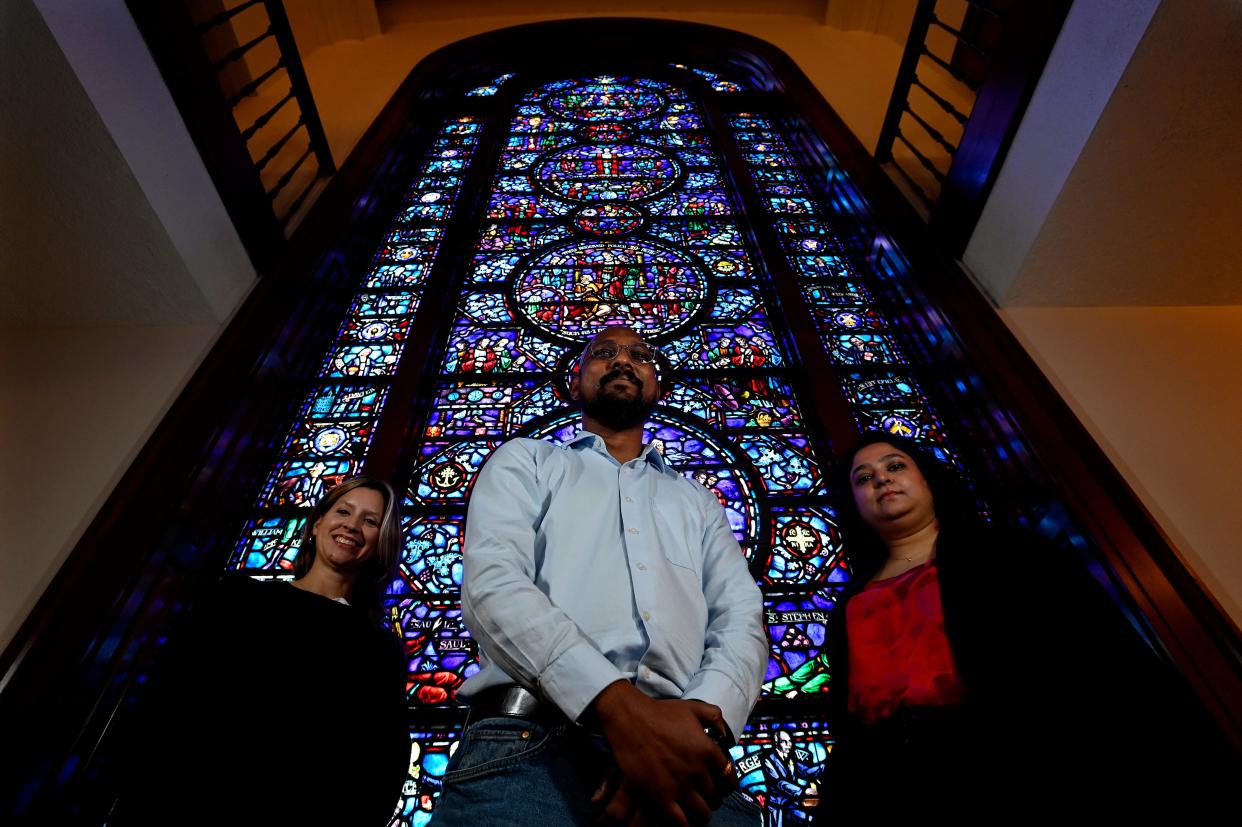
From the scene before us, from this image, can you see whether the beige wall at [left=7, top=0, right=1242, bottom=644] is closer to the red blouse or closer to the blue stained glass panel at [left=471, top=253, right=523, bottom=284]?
the red blouse

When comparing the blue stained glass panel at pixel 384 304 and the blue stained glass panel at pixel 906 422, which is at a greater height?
the blue stained glass panel at pixel 384 304

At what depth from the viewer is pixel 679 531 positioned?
1.52 metres

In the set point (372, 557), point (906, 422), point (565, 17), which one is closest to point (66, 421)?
point (372, 557)

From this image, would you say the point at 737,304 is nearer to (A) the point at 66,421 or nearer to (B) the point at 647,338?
(B) the point at 647,338

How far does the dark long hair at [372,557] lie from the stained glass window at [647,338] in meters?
0.31

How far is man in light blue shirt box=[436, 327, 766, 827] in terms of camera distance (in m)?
1.06

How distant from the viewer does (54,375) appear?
2.38m

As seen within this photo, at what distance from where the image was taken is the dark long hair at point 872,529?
165 cm

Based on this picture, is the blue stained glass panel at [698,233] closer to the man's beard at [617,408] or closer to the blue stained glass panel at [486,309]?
the blue stained glass panel at [486,309]

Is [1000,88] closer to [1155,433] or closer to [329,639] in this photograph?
[1155,433]

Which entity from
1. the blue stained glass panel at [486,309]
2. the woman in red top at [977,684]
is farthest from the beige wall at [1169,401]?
the blue stained glass panel at [486,309]

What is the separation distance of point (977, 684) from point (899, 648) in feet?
0.54

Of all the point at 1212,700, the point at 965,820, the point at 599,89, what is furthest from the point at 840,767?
Answer: the point at 599,89

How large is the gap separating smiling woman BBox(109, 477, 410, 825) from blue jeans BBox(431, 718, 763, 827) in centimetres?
18
